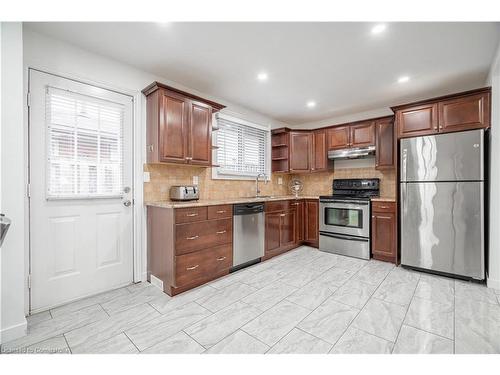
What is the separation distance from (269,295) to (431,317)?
143 centimetres

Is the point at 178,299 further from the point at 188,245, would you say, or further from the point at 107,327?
the point at 107,327

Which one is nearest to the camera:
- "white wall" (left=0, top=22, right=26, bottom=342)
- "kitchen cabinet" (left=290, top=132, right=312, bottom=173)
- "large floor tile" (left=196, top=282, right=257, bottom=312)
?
"white wall" (left=0, top=22, right=26, bottom=342)

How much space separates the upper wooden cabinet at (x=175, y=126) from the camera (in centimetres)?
270

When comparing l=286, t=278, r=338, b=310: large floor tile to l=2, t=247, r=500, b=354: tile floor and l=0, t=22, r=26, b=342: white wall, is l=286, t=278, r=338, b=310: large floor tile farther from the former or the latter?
l=0, t=22, r=26, b=342: white wall

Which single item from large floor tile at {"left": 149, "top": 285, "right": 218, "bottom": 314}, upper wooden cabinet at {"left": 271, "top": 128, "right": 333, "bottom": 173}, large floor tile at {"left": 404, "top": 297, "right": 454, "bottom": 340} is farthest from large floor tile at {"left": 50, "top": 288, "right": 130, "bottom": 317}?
upper wooden cabinet at {"left": 271, "top": 128, "right": 333, "bottom": 173}

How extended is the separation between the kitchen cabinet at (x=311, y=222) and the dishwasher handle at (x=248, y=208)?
130 cm

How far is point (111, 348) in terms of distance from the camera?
1653mm

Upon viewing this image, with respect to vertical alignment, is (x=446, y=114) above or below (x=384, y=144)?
above

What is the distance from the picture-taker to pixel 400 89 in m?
3.42

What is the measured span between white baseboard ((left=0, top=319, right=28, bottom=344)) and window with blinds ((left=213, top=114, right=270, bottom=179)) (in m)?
2.59

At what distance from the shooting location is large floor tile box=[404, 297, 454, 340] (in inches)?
73.7

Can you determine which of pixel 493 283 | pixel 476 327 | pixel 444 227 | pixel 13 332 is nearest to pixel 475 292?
pixel 493 283

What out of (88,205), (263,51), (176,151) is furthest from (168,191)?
(263,51)
